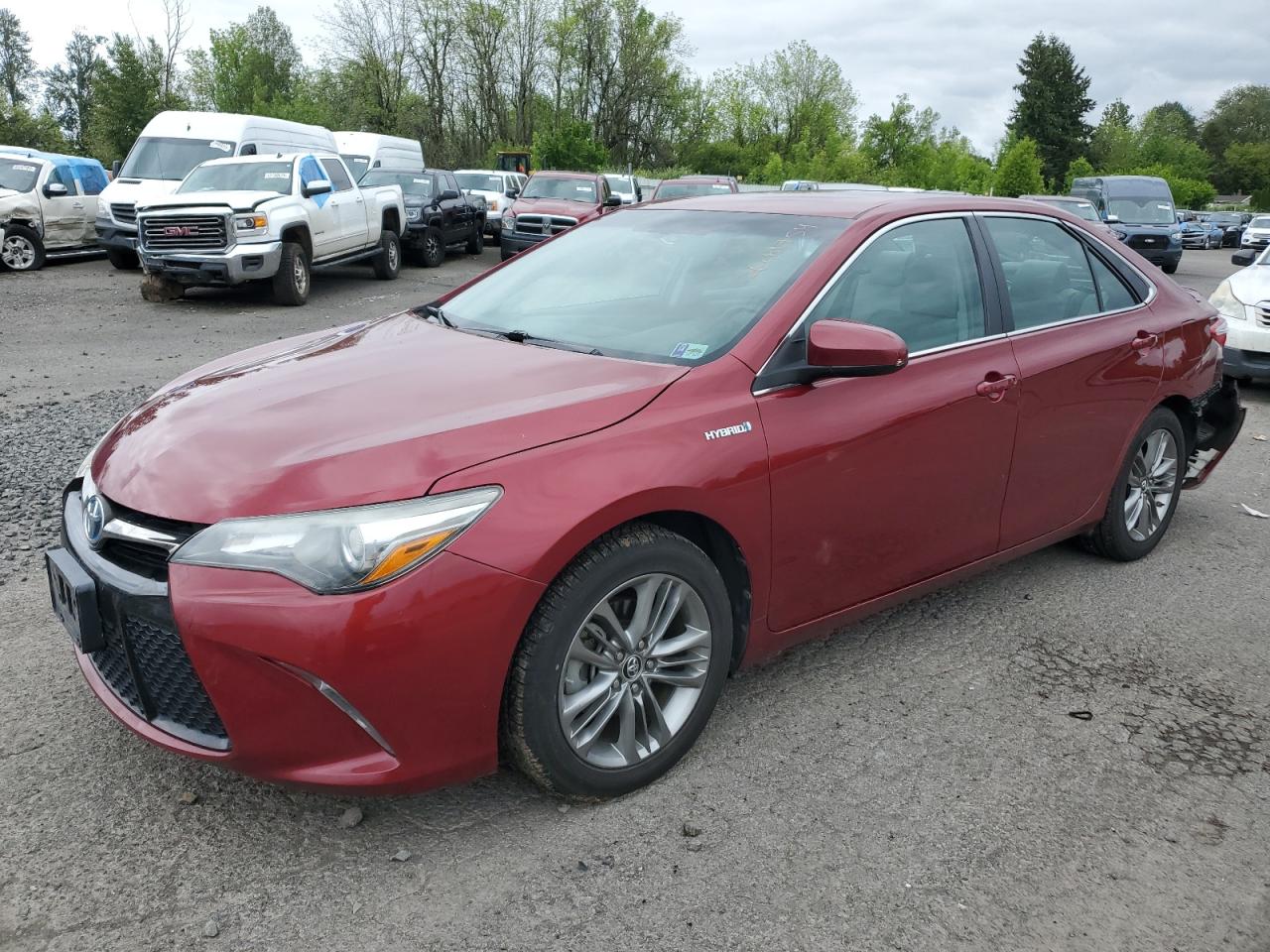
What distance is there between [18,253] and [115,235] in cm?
229

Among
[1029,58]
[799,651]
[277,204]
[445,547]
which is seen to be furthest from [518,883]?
[1029,58]

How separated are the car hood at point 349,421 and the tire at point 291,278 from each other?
10800 mm

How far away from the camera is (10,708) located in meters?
3.32

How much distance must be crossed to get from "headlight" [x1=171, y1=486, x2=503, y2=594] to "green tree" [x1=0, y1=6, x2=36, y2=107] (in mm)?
98440

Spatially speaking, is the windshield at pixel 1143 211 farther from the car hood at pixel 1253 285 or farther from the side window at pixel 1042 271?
the side window at pixel 1042 271

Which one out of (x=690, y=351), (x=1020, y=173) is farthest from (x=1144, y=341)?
(x=1020, y=173)

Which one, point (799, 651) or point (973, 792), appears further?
point (799, 651)

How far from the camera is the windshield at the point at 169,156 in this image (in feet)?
55.9

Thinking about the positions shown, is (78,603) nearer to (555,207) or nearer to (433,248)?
(433,248)

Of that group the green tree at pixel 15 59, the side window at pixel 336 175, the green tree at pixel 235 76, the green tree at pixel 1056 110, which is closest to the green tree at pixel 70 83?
the green tree at pixel 15 59

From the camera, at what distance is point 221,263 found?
1274 cm

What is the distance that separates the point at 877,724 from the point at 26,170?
741 inches

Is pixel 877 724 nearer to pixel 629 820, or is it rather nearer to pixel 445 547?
pixel 629 820

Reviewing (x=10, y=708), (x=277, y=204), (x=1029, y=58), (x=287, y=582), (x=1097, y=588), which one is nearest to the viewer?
(x=287, y=582)
